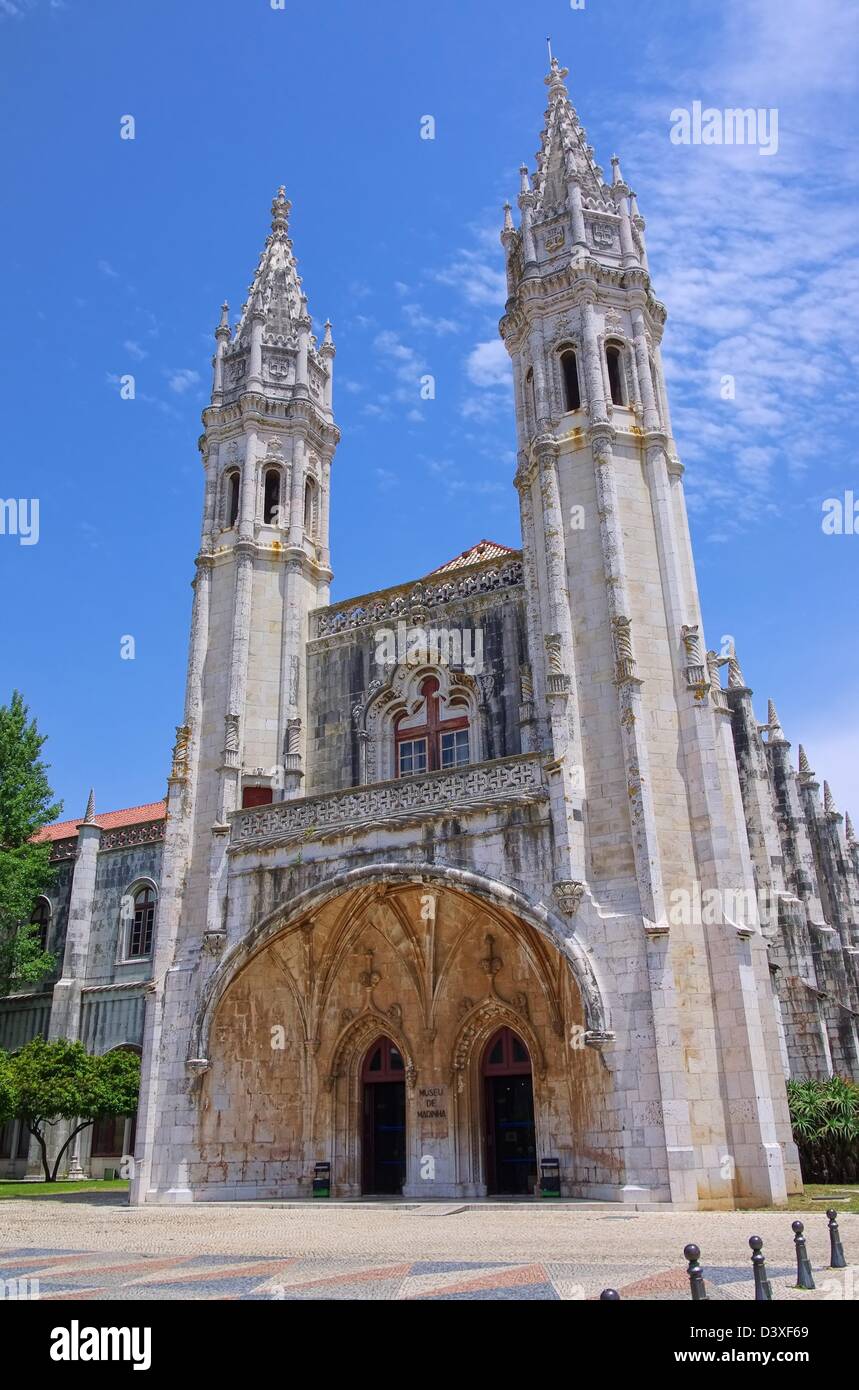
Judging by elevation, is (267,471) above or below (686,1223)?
above

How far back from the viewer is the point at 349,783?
25891 millimetres

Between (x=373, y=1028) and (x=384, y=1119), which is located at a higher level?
(x=373, y=1028)

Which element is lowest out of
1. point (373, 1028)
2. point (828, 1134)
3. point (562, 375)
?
point (828, 1134)

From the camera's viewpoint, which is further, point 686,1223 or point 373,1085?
point 373,1085

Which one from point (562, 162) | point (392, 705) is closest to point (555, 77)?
point (562, 162)

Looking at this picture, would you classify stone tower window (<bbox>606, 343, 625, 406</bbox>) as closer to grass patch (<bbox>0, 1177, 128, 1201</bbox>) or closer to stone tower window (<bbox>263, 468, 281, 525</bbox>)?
stone tower window (<bbox>263, 468, 281, 525</bbox>)

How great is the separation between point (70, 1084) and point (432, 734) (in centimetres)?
1300

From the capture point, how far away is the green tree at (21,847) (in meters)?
33.6

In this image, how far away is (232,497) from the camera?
95.7 feet

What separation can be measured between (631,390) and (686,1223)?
17566 millimetres

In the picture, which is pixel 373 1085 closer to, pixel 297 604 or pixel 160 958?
pixel 160 958

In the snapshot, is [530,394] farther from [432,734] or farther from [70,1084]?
[70,1084]

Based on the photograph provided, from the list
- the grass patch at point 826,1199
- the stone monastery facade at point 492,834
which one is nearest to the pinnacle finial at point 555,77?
the stone monastery facade at point 492,834
